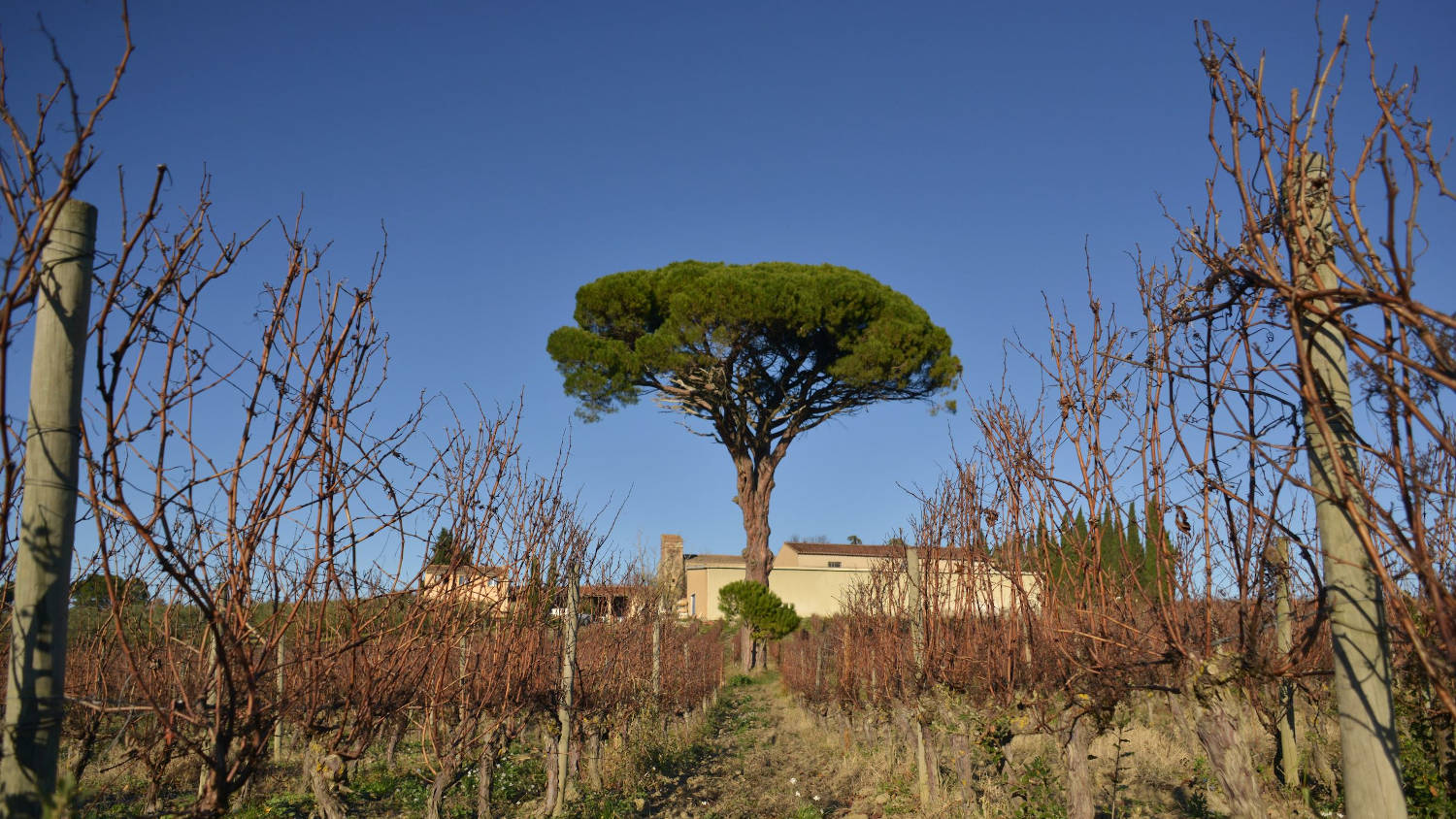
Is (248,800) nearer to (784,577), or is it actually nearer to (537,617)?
(537,617)

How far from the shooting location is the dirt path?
30.1ft

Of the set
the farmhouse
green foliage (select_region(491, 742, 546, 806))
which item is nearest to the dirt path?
green foliage (select_region(491, 742, 546, 806))

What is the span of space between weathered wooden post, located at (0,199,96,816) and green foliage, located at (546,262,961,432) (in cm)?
1934

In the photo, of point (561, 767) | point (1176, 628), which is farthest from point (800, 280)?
point (1176, 628)

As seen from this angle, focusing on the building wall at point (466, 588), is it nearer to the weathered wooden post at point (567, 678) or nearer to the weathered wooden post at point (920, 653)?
the weathered wooden post at point (567, 678)

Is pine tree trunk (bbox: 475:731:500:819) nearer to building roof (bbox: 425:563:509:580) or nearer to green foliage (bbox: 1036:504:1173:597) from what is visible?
building roof (bbox: 425:563:509:580)

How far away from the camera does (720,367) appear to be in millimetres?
22281

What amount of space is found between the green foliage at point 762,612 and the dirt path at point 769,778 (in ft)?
23.0

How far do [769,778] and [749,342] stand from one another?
12578 millimetres

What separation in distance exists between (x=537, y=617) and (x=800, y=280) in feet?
52.2

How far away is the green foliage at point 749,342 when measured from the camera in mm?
21719

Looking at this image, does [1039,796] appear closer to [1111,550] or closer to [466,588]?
[1111,550]

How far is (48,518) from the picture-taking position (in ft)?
6.19

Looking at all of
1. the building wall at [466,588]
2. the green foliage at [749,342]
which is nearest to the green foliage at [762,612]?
the green foliage at [749,342]
